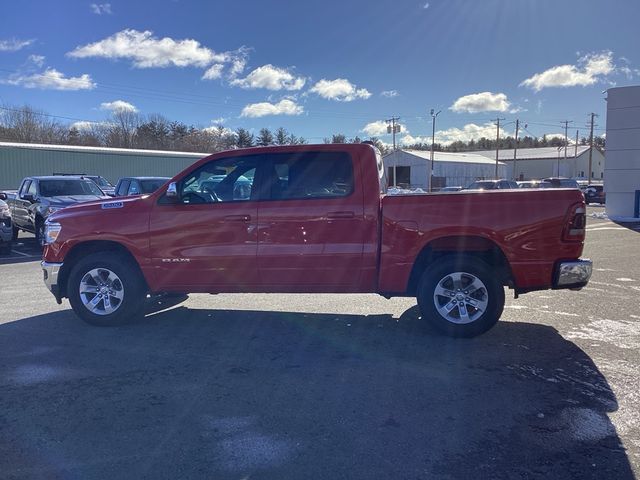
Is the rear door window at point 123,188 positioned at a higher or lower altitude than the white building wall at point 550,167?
lower

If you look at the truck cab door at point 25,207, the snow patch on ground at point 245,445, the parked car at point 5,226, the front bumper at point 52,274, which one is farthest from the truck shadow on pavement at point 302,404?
the truck cab door at point 25,207

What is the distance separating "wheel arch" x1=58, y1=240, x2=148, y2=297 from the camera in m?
6.14

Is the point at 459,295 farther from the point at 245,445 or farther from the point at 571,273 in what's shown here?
the point at 245,445

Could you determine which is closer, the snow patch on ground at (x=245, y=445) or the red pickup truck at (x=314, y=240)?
the snow patch on ground at (x=245, y=445)

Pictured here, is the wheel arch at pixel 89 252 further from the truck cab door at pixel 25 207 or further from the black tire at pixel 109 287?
the truck cab door at pixel 25 207

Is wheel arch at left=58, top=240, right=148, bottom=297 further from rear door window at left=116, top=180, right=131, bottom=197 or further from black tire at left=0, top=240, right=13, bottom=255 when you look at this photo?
rear door window at left=116, top=180, right=131, bottom=197

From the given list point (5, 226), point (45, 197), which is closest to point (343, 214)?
point (5, 226)

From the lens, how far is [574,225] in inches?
209

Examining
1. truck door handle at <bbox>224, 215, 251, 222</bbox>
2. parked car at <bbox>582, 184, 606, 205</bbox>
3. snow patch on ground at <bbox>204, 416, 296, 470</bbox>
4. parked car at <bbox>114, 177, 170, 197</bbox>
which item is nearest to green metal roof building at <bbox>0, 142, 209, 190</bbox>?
parked car at <bbox>114, 177, 170, 197</bbox>

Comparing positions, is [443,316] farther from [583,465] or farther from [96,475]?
[96,475]

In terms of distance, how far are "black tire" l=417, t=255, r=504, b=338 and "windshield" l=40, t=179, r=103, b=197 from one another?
11145 millimetres

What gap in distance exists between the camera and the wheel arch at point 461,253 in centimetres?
551

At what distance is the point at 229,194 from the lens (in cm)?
595

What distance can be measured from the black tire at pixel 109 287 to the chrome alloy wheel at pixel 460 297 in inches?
138
